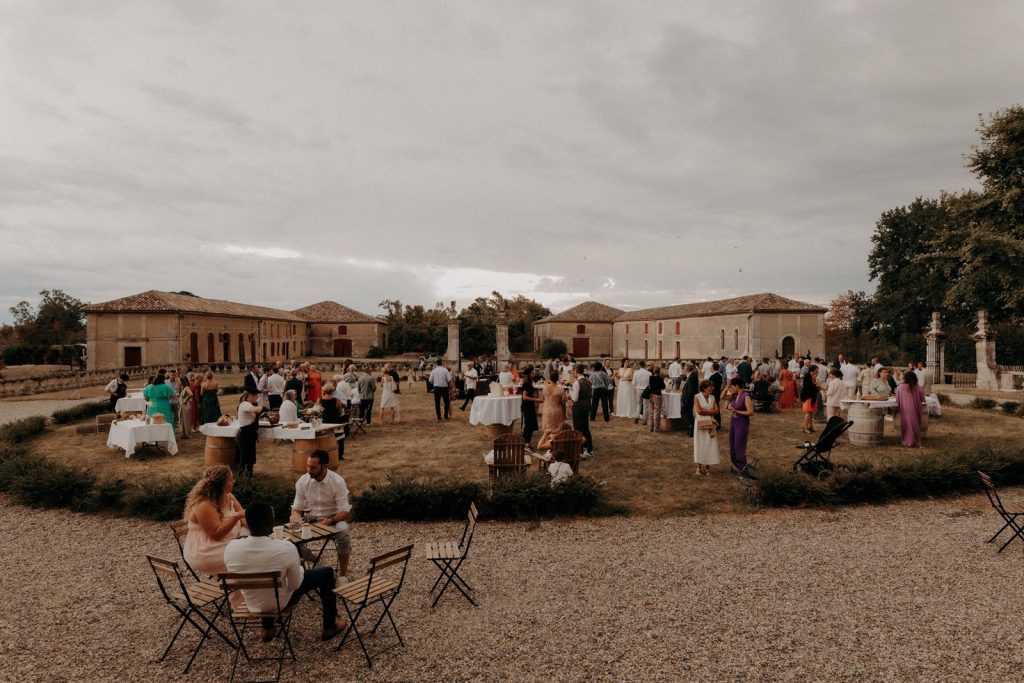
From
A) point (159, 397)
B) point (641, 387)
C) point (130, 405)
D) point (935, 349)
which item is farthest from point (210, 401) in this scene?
point (935, 349)

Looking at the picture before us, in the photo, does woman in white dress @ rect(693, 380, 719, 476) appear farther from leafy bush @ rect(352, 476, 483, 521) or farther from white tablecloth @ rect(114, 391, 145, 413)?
white tablecloth @ rect(114, 391, 145, 413)

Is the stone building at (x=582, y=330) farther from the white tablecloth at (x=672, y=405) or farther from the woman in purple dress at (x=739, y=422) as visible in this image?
the woman in purple dress at (x=739, y=422)

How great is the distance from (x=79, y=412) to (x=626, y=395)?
16.9 meters

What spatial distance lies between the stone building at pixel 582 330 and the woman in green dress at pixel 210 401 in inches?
1703

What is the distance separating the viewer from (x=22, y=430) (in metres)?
14.2

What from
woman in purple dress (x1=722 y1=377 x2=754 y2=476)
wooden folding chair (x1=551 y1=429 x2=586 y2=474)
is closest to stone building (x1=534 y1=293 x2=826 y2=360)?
woman in purple dress (x1=722 y1=377 x2=754 y2=476)

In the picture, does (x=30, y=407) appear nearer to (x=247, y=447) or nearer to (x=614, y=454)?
(x=247, y=447)

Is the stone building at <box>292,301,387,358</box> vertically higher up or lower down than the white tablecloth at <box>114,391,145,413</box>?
higher up

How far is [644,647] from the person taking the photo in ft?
14.9

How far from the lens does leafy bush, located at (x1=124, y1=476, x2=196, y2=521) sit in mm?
7953

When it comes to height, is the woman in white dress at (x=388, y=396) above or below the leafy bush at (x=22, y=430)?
above

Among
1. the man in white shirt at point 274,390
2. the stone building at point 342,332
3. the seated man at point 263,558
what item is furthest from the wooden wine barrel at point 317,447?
the stone building at point 342,332

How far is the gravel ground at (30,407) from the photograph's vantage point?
66.0 ft

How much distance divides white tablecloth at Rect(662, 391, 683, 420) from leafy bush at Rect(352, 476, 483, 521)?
7.62 metres
